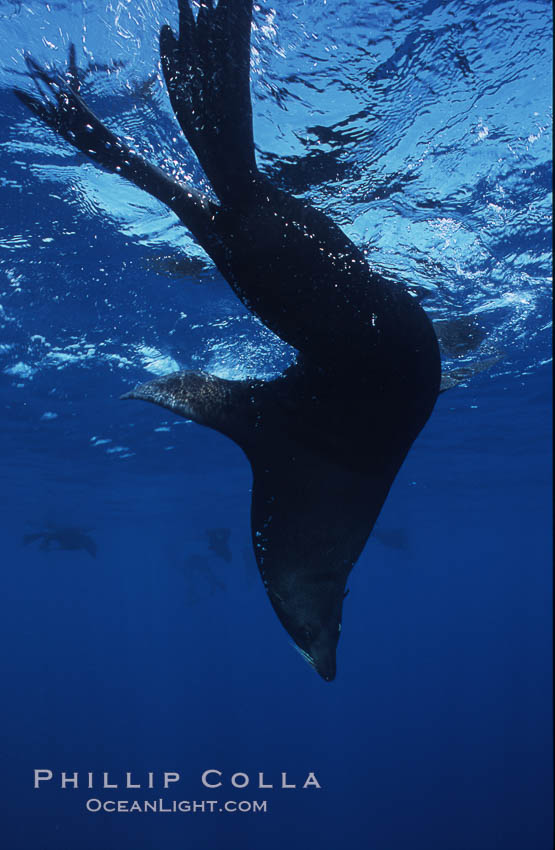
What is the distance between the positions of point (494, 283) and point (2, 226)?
825cm

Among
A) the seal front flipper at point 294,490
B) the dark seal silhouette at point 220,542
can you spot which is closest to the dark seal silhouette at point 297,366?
the seal front flipper at point 294,490

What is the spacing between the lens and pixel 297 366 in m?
3.41

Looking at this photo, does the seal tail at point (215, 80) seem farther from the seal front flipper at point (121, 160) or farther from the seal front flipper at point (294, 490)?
the seal front flipper at point (294, 490)

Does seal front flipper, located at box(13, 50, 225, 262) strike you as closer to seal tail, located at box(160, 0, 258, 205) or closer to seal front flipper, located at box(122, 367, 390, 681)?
seal tail, located at box(160, 0, 258, 205)

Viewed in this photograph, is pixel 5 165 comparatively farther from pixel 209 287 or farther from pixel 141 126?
pixel 209 287

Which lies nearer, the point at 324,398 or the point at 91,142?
the point at 91,142

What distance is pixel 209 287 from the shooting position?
9188mm

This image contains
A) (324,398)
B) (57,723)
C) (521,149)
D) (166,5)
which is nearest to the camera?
(324,398)

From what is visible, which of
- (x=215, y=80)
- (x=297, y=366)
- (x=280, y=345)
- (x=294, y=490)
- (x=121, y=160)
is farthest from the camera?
(x=280, y=345)

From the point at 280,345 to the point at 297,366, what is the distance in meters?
7.25

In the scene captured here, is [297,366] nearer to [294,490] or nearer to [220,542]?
[294,490]

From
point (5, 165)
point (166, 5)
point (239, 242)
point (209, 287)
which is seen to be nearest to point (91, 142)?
point (239, 242)

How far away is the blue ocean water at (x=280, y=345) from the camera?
15.9ft

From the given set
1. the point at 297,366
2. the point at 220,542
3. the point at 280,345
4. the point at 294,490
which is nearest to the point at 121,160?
the point at 297,366
